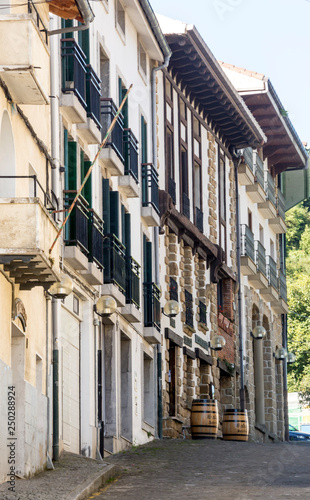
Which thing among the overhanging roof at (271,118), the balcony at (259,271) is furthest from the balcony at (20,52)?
the balcony at (259,271)

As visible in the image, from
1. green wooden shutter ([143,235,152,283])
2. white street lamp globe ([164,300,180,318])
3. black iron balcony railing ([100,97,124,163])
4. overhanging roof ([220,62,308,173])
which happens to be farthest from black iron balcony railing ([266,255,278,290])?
black iron balcony railing ([100,97,124,163])

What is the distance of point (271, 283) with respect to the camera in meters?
45.4

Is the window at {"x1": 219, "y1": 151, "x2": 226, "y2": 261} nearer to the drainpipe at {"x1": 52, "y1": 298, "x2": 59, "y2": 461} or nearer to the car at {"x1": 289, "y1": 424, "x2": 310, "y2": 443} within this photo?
the car at {"x1": 289, "y1": 424, "x2": 310, "y2": 443}

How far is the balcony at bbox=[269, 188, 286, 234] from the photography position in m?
47.4

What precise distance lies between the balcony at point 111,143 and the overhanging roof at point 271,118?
1641cm

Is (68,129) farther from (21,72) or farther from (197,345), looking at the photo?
(197,345)

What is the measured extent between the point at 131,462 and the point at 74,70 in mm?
6814

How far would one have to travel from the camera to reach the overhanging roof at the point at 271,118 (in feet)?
137

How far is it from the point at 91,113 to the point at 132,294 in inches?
199

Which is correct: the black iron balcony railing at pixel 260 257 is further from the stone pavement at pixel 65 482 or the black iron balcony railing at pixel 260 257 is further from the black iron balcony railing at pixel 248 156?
the stone pavement at pixel 65 482

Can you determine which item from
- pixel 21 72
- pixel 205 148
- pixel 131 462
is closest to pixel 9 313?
pixel 21 72

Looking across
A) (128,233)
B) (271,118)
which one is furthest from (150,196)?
(271,118)

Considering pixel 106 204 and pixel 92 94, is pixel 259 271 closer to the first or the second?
pixel 106 204

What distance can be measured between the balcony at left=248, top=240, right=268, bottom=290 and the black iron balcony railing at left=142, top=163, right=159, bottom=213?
13.2 meters
